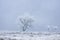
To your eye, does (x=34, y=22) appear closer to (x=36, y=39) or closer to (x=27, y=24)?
(x=27, y=24)

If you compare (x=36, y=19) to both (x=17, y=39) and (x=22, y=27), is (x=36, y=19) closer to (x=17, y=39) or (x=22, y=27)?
(x=22, y=27)

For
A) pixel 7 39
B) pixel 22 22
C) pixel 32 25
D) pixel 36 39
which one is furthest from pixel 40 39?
pixel 32 25

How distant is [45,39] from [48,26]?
2.50ft

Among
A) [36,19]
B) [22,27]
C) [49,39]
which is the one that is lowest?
[49,39]

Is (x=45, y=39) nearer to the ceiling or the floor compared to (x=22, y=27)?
nearer to the floor

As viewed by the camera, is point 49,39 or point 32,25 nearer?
point 49,39

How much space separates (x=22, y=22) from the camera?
35.9 inches

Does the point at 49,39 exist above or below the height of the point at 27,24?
below

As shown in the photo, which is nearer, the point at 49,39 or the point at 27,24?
the point at 49,39

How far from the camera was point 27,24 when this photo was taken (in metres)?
0.93

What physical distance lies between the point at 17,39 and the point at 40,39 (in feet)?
0.28

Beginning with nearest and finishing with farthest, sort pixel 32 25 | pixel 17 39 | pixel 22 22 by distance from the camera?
1. pixel 17 39
2. pixel 22 22
3. pixel 32 25

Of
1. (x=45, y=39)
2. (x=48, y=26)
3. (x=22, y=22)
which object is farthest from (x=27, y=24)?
(x=45, y=39)

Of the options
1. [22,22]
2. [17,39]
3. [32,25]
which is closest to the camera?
[17,39]
